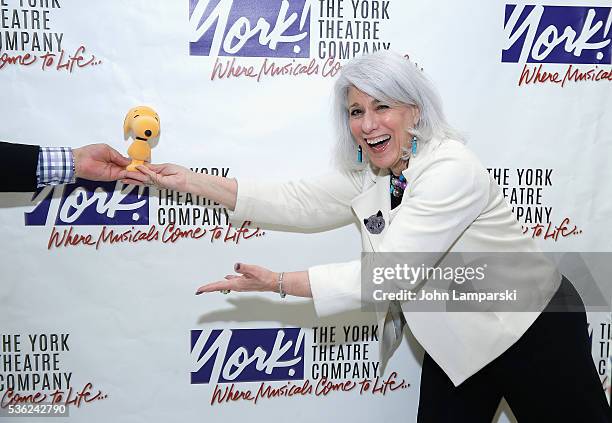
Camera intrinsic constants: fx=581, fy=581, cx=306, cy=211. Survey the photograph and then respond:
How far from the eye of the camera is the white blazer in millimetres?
1231

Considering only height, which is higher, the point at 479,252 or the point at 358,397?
the point at 479,252

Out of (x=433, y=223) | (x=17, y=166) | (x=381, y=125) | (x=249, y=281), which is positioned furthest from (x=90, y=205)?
(x=433, y=223)

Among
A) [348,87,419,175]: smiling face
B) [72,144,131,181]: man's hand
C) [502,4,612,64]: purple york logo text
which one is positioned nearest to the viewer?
[348,87,419,175]: smiling face

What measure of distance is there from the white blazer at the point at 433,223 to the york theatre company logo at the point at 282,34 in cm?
31

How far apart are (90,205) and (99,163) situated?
146mm

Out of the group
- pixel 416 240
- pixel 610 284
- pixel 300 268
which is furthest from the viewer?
pixel 610 284

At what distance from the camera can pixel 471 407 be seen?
1.47 m

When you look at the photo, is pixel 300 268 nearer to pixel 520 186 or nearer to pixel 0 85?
pixel 520 186

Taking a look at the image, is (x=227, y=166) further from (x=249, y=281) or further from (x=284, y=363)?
(x=284, y=363)

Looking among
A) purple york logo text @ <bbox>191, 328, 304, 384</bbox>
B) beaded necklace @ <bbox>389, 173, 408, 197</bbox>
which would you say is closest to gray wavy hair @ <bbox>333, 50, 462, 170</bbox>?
beaded necklace @ <bbox>389, 173, 408, 197</bbox>

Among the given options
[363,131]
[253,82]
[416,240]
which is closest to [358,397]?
[416,240]

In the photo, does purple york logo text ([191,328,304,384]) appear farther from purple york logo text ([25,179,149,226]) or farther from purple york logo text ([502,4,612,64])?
purple york logo text ([502,4,612,64])

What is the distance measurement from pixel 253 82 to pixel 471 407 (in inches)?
40.2

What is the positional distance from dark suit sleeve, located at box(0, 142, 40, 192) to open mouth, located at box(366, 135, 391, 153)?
81 cm
